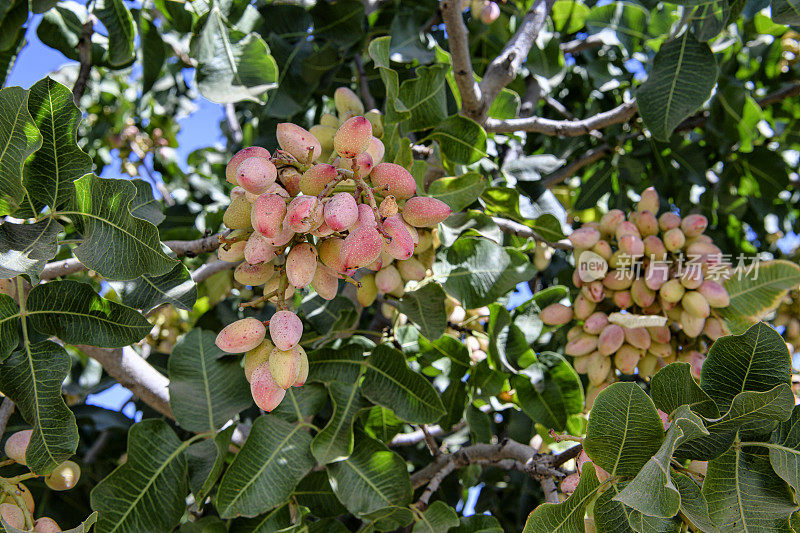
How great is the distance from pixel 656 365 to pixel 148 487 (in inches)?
35.9

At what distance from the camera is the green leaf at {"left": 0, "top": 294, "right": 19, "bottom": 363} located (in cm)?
88

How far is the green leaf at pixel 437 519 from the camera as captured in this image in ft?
3.31

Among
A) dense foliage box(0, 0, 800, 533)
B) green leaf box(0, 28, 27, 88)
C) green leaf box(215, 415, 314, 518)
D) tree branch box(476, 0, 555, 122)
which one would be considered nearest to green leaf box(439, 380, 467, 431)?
dense foliage box(0, 0, 800, 533)

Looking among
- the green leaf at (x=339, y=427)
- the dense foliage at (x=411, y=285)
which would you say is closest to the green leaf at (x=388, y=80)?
the dense foliage at (x=411, y=285)

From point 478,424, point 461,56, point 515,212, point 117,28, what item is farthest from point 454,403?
point 117,28

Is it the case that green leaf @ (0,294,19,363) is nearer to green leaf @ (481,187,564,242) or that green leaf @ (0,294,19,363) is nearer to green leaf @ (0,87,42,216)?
green leaf @ (0,87,42,216)

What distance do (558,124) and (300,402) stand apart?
0.76m

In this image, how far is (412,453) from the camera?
5.68 feet

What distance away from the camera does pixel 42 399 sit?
2.90ft

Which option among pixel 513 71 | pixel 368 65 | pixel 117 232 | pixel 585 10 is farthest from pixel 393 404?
pixel 585 10

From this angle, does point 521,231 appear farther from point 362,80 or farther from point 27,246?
point 27,246

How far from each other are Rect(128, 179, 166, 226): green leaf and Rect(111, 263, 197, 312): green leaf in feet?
0.35

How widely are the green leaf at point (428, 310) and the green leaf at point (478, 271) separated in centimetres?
4

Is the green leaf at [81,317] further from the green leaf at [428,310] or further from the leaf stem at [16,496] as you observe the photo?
the green leaf at [428,310]
